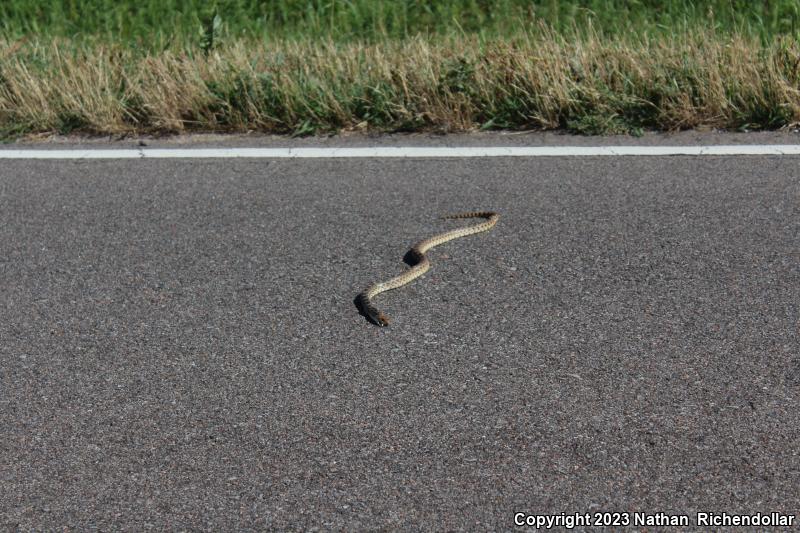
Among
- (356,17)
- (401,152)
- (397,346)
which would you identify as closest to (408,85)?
(401,152)

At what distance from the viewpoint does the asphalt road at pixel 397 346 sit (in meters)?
3.04

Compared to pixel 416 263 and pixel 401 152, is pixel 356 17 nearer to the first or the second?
pixel 401 152

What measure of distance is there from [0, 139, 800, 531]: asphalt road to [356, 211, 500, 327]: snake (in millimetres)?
48

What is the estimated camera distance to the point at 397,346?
388 centimetres

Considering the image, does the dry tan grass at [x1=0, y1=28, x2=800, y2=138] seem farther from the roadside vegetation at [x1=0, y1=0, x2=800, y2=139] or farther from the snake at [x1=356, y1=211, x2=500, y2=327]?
the snake at [x1=356, y1=211, x2=500, y2=327]

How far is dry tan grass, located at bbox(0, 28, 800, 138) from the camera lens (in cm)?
629

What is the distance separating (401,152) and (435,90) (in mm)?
599

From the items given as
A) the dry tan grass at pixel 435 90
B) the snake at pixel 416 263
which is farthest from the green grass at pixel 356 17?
the snake at pixel 416 263

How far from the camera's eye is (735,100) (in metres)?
6.32

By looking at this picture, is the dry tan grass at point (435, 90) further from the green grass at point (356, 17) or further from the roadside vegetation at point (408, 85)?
the green grass at point (356, 17)

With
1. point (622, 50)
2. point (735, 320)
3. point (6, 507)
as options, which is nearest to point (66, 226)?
point (6, 507)

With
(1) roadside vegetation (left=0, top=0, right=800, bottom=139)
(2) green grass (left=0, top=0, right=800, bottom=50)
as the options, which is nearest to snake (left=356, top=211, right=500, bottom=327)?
(1) roadside vegetation (left=0, top=0, right=800, bottom=139)

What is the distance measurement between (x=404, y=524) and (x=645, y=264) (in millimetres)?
2060

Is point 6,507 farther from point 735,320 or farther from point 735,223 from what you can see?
point 735,223
